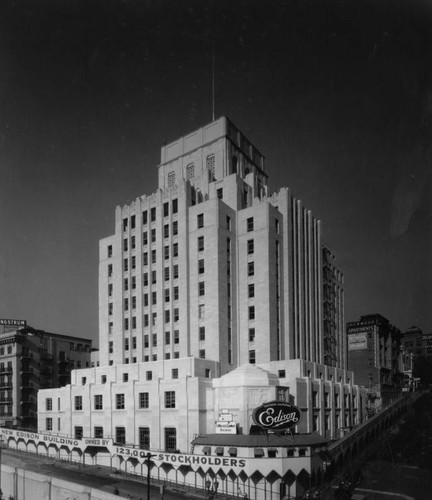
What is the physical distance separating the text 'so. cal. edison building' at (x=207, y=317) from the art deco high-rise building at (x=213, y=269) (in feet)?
0.66

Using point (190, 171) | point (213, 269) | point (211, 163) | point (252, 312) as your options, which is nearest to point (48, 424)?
point (213, 269)

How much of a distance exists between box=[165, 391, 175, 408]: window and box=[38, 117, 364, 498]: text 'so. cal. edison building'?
0.15 m

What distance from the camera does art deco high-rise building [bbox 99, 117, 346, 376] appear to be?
82.8 meters

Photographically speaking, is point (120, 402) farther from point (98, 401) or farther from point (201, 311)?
point (201, 311)

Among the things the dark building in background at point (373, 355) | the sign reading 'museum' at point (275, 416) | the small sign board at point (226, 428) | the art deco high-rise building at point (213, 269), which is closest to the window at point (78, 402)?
the art deco high-rise building at point (213, 269)

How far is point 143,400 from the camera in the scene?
72688mm

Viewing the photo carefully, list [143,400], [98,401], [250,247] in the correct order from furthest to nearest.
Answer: [250,247] → [98,401] → [143,400]

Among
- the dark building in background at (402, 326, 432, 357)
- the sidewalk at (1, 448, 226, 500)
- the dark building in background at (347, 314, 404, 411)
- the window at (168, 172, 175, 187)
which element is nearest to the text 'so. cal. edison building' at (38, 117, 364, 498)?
the window at (168, 172, 175, 187)

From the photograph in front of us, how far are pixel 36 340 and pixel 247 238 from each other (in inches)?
2185

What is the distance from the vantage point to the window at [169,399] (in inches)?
2726

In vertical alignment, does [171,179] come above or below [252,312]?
above

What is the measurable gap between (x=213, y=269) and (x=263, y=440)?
106 ft

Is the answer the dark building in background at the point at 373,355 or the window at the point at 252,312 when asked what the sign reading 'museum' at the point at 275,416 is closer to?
A: the window at the point at 252,312

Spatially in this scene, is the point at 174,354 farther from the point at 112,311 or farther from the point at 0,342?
the point at 0,342
